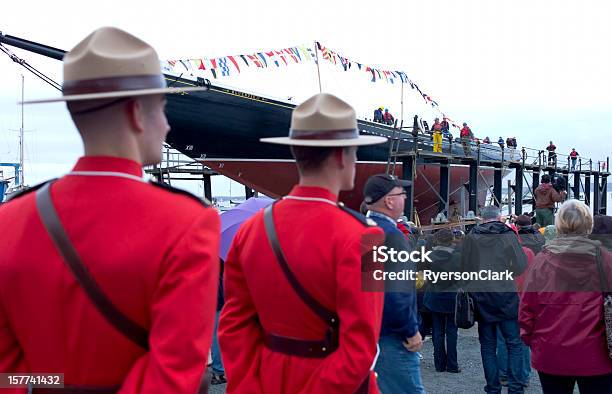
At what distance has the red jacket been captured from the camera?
348 cm

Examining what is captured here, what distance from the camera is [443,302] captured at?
668cm

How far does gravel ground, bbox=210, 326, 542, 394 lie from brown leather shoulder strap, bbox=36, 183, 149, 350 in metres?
4.71

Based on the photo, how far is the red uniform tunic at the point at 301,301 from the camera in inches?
90.1

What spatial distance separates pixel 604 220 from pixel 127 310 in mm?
3675

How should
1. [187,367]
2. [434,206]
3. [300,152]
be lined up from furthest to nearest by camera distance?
1. [434,206]
2. [300,152]
3. [187,367]

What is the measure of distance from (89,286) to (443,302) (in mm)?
5621

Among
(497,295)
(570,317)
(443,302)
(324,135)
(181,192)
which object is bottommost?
(443,302)

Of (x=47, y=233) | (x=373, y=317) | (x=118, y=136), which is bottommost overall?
(x=373, y=317)

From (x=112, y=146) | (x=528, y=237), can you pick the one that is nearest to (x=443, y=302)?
(x=528, y=237)

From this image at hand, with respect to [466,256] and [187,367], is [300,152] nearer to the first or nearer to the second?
[187,367]

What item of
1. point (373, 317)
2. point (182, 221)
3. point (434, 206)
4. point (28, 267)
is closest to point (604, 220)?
point (373, 317)

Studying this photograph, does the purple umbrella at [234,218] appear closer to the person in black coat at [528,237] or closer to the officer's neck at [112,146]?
the person in black coat at [528,237]

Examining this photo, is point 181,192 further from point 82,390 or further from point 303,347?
point 303,347

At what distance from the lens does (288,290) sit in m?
2.39
